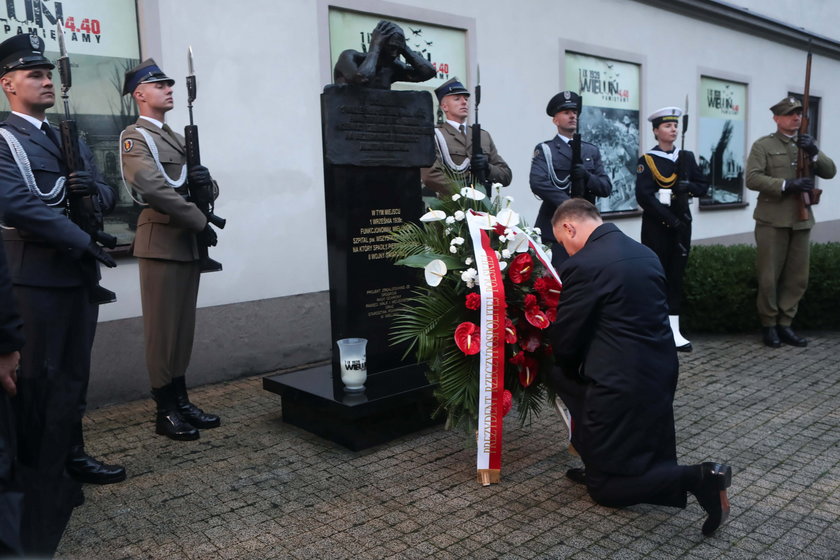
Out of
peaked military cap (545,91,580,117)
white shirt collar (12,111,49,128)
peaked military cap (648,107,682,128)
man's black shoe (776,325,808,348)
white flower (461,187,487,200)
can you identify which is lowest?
man's black shoe (776,325,808,348)

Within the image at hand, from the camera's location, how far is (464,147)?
6398 mm

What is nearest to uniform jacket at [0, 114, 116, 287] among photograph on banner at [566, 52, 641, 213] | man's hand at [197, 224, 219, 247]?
man's hand at [197, 224, 219, 247]

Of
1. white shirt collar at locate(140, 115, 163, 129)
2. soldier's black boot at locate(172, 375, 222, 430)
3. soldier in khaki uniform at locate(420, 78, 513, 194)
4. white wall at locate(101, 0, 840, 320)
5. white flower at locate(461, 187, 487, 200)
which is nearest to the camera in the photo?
white flower at locate(461, 187, 487, 200)

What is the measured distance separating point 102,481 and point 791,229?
651 centimetres

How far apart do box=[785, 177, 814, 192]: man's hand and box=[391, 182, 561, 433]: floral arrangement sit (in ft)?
13.5

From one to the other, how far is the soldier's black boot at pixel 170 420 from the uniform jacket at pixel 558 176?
3546 mm

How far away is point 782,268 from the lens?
7.43 m

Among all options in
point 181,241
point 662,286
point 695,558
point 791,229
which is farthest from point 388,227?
point 791,229

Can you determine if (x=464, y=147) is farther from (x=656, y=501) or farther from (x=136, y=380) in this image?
(x=656, y=501)

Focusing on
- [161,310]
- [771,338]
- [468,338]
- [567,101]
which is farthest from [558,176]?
[161,310]

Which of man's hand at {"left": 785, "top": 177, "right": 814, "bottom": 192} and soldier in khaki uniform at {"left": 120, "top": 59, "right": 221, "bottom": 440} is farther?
man's hand at {"left": 785, "top": 177, "right": 814, "bottom": 192}

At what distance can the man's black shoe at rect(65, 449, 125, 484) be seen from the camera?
161 inches

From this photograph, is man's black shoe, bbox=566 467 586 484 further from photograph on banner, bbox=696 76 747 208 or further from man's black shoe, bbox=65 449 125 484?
photograph on banner, bbox=696 76 747 208

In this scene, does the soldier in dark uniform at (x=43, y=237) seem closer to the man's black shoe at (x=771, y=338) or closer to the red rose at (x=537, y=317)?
the red rose at (x=537, y=317)
